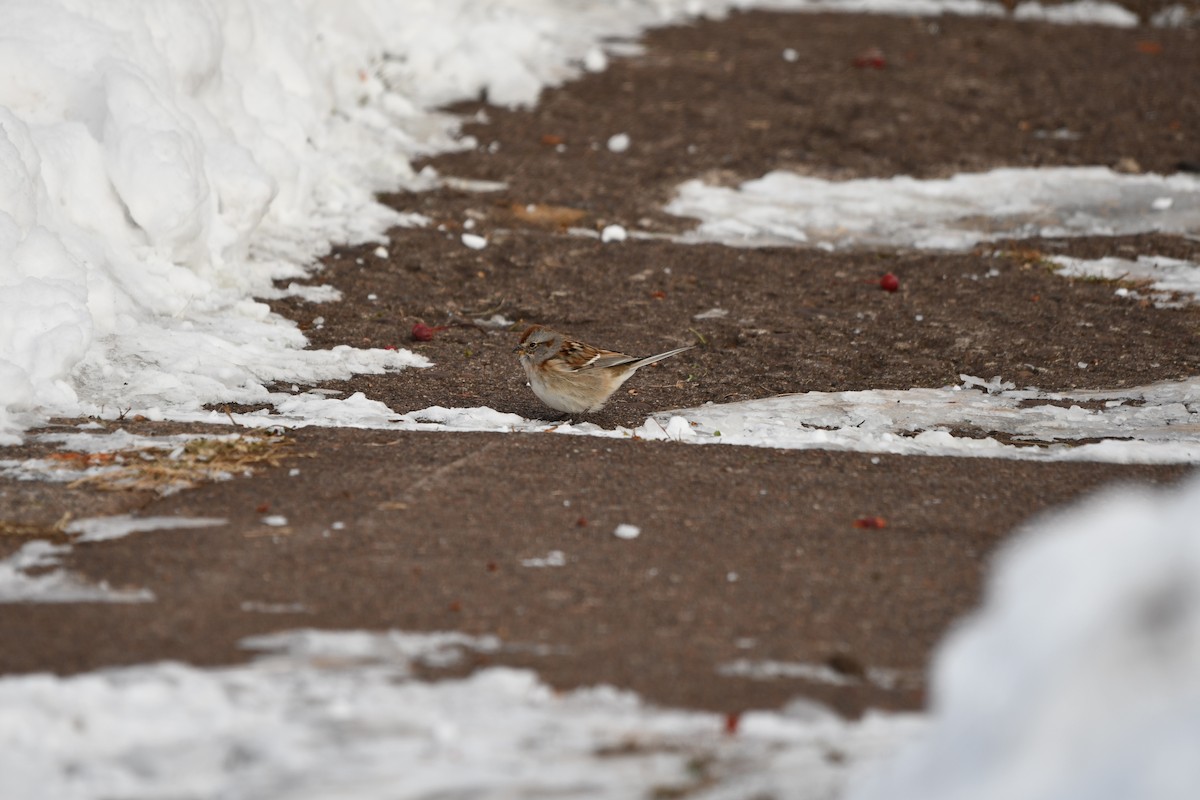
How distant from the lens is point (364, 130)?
35.2 ft

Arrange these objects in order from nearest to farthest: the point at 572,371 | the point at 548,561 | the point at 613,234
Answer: the point at 548,561 < the point at 572,371 < the point at 613,234

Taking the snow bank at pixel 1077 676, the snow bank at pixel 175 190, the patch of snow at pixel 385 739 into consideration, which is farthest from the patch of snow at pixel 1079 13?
the snow bank at pixel 1077 676

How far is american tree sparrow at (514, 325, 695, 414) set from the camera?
20.2 ft

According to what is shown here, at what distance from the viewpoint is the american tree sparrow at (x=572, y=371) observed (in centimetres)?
615

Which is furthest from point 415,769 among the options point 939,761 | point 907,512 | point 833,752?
point 907,512

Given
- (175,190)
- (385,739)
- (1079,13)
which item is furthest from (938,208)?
(385,739)

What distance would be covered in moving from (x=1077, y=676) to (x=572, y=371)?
369cm

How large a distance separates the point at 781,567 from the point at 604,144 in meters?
7.33

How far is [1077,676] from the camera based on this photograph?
2680 mm

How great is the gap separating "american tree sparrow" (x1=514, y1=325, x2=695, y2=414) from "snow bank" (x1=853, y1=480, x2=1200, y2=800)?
3456 mm

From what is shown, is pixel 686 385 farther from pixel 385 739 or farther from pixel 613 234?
pixel 385 739

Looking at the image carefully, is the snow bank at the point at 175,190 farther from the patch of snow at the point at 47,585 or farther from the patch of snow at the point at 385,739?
the patch of snow at the point at 385,739

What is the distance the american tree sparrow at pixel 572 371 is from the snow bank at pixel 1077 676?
→ 3456 mm

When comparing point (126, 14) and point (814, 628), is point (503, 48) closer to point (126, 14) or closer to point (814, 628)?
point (126, 14)
